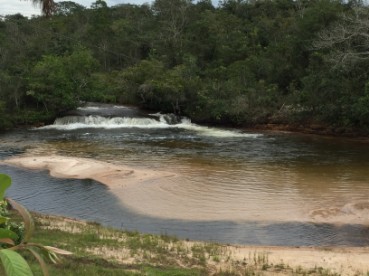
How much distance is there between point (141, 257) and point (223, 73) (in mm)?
31614

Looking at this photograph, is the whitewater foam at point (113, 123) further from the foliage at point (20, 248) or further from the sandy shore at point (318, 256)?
the foliage at point (20, 248)

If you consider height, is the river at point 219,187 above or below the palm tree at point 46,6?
below

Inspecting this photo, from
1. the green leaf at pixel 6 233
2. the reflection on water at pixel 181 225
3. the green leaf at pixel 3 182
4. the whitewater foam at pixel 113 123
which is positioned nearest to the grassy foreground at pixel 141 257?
the reflection on water at pixel 181 225

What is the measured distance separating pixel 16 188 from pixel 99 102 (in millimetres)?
29011

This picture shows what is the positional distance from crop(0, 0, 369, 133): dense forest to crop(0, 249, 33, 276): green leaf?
22.2m

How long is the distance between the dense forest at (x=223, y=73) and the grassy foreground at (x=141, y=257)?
1318cm

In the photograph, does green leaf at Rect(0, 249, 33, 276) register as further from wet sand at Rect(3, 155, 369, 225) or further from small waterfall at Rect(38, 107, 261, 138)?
small waterfall at Rect(38, 107, 261, 138)

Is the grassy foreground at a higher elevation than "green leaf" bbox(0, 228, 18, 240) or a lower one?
lower

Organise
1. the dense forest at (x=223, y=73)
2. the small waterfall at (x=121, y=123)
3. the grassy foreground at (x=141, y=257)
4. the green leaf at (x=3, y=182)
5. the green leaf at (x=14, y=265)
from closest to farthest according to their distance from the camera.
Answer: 1. the green leaf at (x=14, y=265)
2. the green leaf at (x=3, y=182)
3. the grassy foreground at (x=141, y=257)
4. the dense forest at (x=223, y=73)
5. the small waterfall at (x=121, y=123)

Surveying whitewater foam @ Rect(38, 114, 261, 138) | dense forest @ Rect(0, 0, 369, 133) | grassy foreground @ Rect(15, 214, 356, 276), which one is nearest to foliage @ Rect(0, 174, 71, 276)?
grassy foreground @ Rect(15, 214, 356, 276)

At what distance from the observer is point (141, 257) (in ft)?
33.7

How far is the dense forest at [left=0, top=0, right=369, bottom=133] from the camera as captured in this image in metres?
30.4

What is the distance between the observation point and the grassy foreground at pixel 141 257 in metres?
8.97

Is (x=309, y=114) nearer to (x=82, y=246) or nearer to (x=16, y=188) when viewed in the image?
(x=16, y=188)
